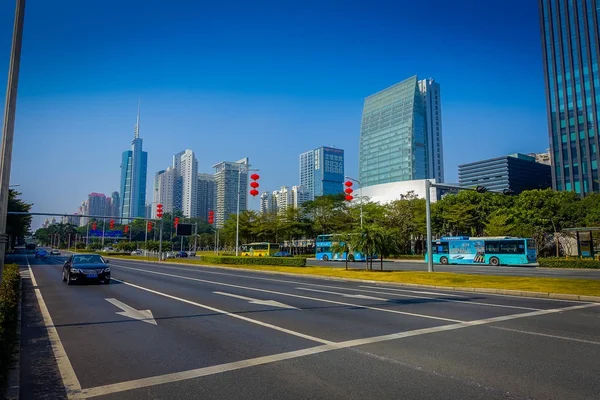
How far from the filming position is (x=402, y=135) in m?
148

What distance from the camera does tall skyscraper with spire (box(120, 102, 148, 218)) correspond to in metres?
150

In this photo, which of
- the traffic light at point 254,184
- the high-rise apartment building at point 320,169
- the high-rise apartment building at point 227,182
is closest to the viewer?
the traffic light at point 254,184

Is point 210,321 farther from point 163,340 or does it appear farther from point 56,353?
point 56,353

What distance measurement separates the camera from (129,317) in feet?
31.0

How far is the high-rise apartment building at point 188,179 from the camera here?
4400 inches

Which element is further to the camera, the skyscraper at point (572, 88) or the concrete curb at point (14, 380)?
the skyscraper at point (572, 88)

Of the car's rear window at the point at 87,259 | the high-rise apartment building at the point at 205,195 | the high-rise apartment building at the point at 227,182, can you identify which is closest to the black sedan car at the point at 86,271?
the car's rear window at the point at 87,259

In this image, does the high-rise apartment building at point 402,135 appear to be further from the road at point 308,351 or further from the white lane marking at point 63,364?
the white lane marking at point 63,364

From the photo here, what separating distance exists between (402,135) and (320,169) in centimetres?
4111

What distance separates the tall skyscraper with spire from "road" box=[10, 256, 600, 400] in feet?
471

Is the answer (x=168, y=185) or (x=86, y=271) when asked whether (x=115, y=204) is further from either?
(x=86, y=271)

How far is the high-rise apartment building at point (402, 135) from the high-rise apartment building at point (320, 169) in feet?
40.2

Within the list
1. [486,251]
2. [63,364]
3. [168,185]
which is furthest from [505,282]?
[168,185]

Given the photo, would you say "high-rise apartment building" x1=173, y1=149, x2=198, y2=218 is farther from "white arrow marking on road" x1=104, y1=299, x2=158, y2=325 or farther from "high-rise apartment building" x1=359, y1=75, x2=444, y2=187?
"white arrow marking on road" x1=104, y1=299, x2=158, y2=325
